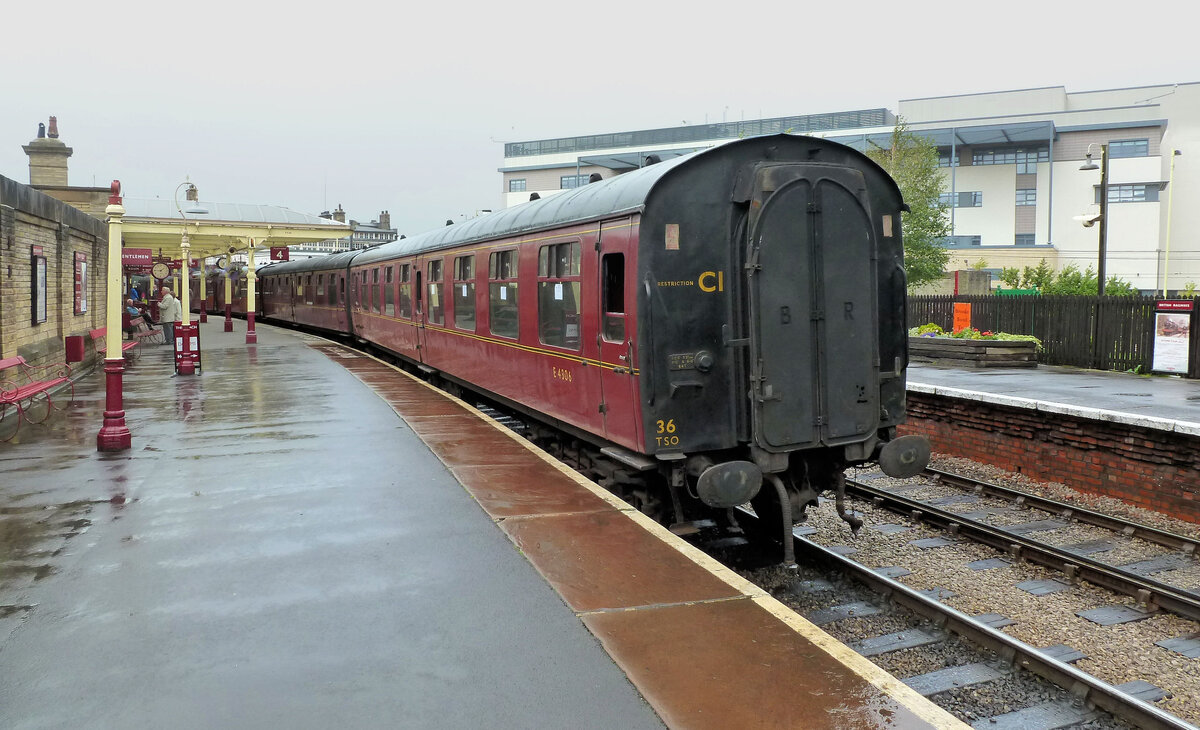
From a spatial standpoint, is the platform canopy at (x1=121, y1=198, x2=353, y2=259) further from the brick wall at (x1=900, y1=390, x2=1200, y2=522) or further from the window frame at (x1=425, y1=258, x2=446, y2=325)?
the brick wall at (x1=900, y1=390, x2=1200, y2=522)

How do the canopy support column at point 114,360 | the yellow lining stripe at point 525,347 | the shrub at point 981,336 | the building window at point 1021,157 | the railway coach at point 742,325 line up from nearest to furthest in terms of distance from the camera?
the railway coach at point 742,325, the yellow lining stripe at point 525,347, the canopy support column at point 114,360, the shrub at point 981,336, the building window at point 1021,157

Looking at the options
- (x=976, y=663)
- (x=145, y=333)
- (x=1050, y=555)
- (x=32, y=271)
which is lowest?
(x=976, y=663)

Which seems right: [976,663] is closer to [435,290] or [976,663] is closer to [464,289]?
[464,289]

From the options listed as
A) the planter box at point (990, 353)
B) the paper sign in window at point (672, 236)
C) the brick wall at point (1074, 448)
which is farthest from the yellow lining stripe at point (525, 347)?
the planter box at point (990, 353)

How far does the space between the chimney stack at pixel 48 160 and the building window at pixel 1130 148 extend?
5248cm

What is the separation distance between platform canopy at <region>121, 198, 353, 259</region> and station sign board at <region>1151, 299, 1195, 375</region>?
20077 mm

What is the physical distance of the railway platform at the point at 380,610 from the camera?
3740 mm

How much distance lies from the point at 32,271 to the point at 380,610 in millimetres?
11293

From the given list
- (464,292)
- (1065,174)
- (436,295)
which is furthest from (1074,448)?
(1065,174)

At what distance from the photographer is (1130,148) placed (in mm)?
51938

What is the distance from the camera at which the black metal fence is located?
1578 cm

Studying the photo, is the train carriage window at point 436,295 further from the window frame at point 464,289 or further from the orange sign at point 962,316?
the orange sign at point 962,316

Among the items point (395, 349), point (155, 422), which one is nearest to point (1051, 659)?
point (155, 422)

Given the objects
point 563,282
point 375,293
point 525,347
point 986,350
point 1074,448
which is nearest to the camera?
point 563,282
